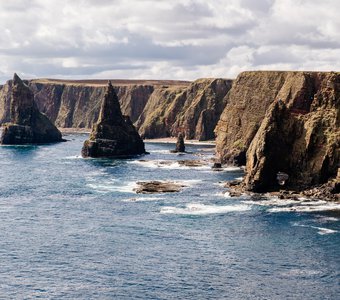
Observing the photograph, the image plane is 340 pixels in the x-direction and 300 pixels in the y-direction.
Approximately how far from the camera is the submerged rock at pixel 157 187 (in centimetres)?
16338

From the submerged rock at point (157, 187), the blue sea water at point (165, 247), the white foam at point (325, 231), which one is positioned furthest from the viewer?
the submerged rock at point (157, 187)

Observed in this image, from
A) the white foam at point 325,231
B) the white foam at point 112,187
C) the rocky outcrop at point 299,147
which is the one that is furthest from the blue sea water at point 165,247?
the rocky outcrop at point 299,147

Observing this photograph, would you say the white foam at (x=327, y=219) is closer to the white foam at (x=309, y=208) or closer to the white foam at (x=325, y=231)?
the white foam at (x=325, y=231)

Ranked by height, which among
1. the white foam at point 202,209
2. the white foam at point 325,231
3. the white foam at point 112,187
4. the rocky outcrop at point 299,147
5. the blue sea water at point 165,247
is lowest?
the blue sea water at point 165,247

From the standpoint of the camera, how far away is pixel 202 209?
139 metres

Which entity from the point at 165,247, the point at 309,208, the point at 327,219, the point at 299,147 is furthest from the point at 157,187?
the point at 165,247

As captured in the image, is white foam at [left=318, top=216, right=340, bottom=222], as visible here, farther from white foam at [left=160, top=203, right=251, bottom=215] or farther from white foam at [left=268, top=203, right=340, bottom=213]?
white foam at [left=160, top=203, right=251, bottom=215]

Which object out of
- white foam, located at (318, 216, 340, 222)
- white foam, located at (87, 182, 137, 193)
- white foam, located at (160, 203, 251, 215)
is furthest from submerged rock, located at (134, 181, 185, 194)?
white foam, located at (318, 216, 340, 222)

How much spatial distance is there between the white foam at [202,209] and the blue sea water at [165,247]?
23cm

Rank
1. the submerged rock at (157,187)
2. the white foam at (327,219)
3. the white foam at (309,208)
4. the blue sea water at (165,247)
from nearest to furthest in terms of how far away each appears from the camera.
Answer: the blue sea water at (165,247), the white foam at (327,219), the white foam at (309,208), the submerged rock at (157,187)

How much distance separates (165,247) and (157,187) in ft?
197

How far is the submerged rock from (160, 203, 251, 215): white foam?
21.4 metres

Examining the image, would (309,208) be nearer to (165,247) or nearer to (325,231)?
(325,231)

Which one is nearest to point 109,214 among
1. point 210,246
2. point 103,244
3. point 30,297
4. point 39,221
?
point 39,221
